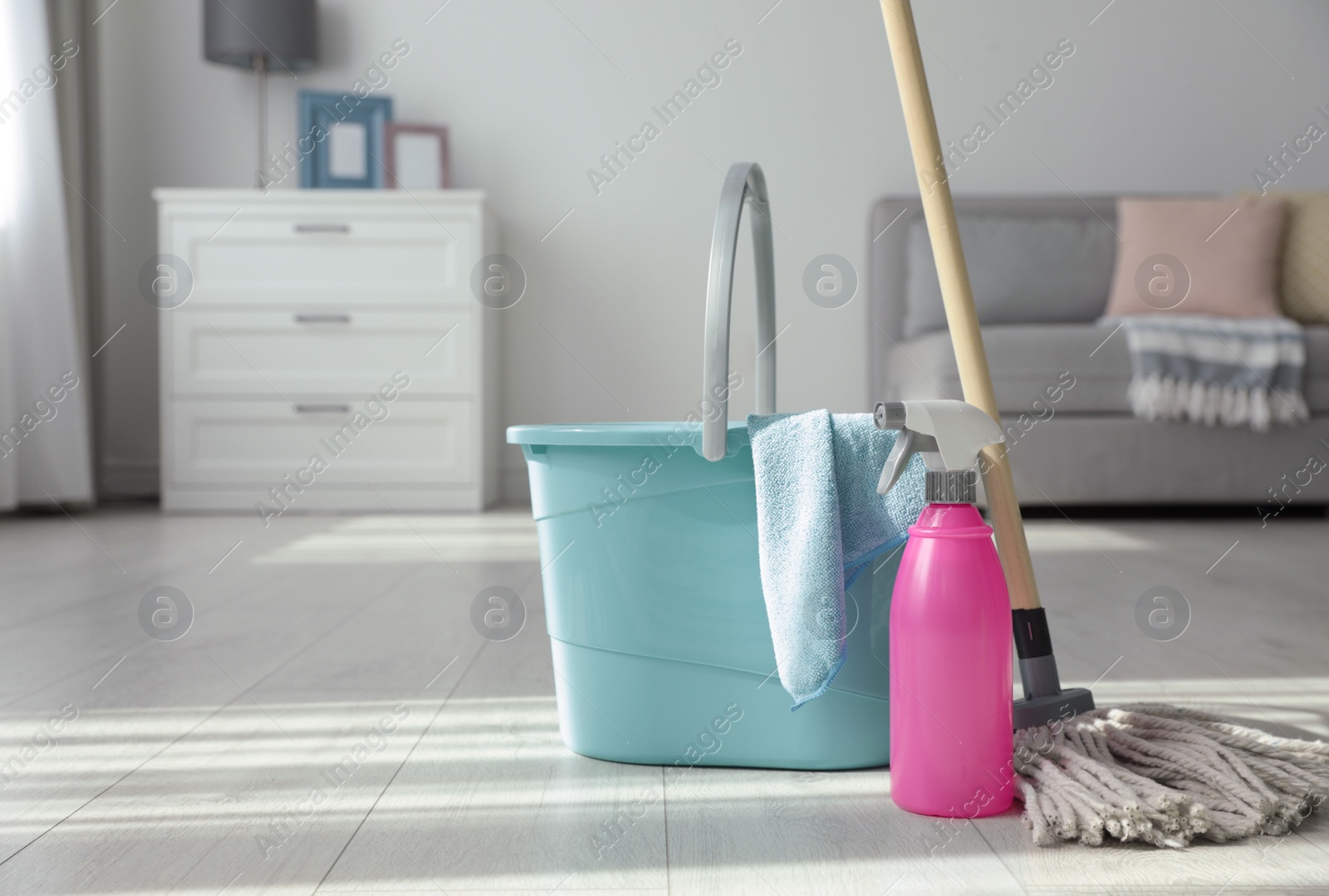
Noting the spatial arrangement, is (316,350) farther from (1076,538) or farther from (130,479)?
(1076,538)

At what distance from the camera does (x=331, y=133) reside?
2906 mm

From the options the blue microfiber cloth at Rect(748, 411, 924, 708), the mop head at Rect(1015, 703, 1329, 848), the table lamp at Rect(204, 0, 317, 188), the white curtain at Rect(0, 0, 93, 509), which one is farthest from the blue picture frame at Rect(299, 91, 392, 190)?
the mop head at Rect(1015, 703, 1329, 848)

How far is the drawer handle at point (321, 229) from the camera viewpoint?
265 cm

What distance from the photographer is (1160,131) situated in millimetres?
3197

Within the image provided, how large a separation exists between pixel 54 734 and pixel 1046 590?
4.26 feet

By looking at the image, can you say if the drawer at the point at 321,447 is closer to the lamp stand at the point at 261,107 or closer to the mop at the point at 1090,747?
the lamp stand at the point at 261,107

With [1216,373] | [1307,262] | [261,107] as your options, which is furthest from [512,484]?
[1307,262]

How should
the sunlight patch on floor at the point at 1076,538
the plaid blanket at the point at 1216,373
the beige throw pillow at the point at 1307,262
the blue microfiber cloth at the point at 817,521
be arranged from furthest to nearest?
the beige throw pillow at the point at 1307,262 → the plaid blanket at the point at 1216,373 → the sunlight patch on floor at the point at 1076,538 → the blue microfiber cloth at the point at 817,521

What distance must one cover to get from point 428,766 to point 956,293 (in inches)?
22.0

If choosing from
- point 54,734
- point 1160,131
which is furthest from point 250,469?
point 1160,131

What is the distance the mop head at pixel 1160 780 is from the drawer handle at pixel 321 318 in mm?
2218

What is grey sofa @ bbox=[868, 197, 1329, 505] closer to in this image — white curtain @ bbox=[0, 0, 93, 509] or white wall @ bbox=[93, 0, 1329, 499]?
white wall @ bbox=[93, 0, 1329, 499]

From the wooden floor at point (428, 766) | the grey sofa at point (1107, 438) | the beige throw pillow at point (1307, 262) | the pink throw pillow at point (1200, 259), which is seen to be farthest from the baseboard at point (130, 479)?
the beige throw pillow at point (1307, 262)

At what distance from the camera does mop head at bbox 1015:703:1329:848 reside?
658 millimetres
